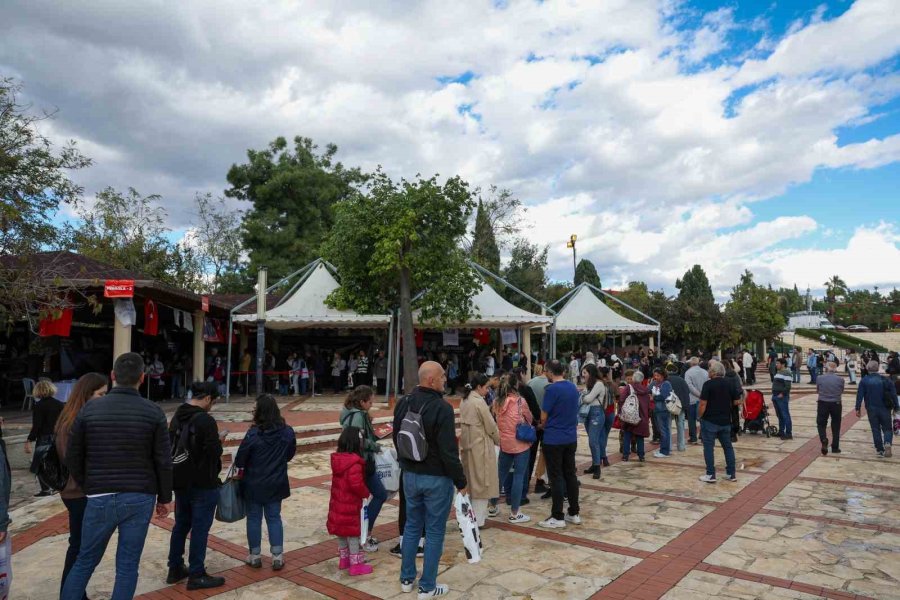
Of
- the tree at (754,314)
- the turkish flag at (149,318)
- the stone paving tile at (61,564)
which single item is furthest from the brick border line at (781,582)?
the tree at (754,314)

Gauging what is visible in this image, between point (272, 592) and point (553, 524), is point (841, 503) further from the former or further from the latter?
point (272, 592)

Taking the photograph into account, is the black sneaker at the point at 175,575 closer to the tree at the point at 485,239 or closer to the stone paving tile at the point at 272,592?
the stone paving tile at the point at 272,592

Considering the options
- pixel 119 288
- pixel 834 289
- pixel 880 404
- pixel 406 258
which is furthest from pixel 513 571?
pixel 834 289

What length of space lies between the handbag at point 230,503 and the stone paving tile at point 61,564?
67cm

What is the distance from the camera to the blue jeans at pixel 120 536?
345 centimetres

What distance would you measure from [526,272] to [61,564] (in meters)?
31.3

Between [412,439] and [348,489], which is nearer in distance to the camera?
[412,439]

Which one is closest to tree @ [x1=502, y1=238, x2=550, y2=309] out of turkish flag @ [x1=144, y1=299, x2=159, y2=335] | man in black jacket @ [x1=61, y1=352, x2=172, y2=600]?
turkish flag @ [x1=144, y1=299, x2=159, y2=335]

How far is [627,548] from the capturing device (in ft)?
17.5

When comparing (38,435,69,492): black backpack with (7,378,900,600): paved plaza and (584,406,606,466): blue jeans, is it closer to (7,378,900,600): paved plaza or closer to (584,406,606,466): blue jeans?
(7,378,900,600): paved plaza

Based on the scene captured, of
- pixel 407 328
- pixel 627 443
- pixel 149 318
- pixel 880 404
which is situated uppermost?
pixel 149 318

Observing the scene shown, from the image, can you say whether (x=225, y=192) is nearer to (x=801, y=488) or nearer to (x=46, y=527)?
(x=46, y=527)

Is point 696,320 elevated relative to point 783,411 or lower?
elevated

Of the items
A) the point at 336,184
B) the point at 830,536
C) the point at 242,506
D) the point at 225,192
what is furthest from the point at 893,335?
the point at 242,506
